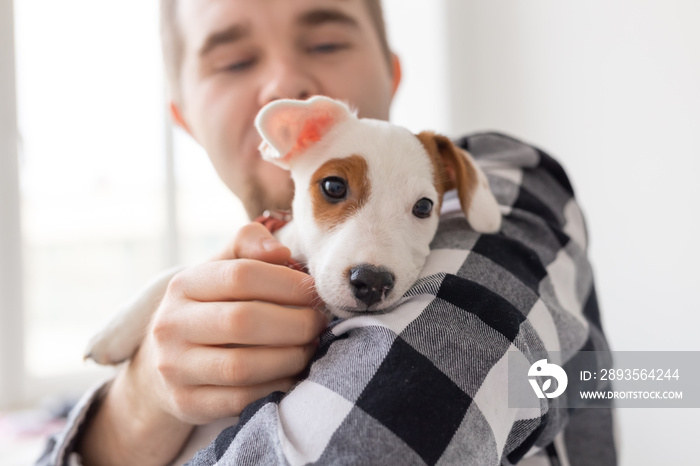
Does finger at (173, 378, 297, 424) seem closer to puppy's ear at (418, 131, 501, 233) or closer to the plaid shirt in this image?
the plaid shirt

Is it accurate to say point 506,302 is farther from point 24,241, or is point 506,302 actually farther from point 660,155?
point 24,241

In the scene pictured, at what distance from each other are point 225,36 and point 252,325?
1.87 feet

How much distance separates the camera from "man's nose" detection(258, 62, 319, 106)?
85 centimetres

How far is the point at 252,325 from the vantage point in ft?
1.81

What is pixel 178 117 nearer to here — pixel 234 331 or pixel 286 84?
pixel 286 84

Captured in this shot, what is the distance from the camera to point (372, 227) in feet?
2.02

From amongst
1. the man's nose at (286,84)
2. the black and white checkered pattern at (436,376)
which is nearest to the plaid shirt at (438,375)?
the black and white checkered pattern at (436,376)

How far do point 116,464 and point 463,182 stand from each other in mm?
683

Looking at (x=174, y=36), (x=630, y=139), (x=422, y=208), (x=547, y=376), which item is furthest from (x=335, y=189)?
(x=630, y=139)

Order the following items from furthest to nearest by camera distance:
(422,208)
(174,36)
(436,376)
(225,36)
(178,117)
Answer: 1. (178,117)
2. (174,36)
3. (225,36)
4. (422,208)
5. (436,376)

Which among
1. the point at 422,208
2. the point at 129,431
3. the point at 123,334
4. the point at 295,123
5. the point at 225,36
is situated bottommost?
the point at 129,431

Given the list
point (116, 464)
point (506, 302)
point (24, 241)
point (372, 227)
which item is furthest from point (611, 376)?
point (24, 241)

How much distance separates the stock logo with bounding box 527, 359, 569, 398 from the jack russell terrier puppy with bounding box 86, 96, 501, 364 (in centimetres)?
16

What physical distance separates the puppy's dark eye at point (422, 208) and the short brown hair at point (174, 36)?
490 mm
